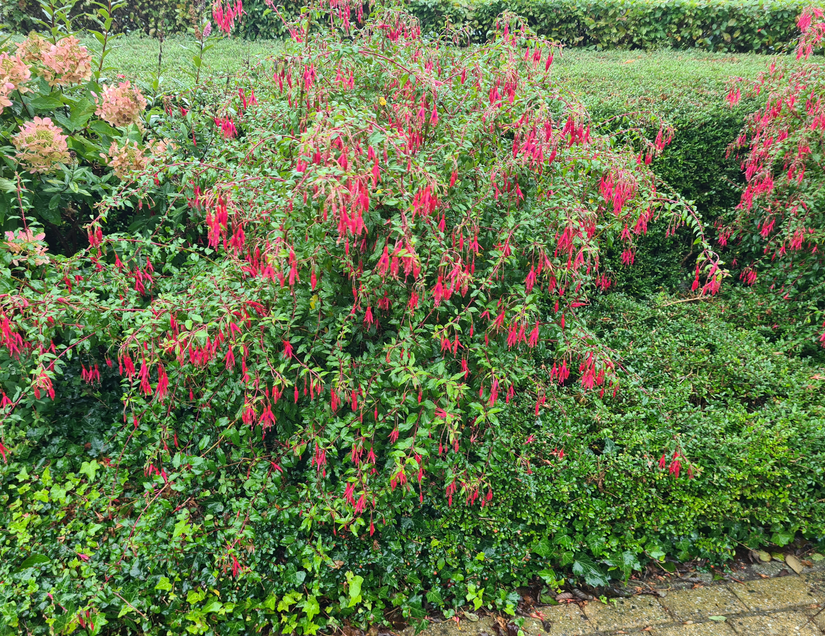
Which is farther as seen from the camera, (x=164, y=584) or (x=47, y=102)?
(x=47, y=102)

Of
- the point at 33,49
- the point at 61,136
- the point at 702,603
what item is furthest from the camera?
the point at 33,49

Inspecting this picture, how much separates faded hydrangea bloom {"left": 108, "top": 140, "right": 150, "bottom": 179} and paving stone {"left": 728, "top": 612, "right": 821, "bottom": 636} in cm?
391

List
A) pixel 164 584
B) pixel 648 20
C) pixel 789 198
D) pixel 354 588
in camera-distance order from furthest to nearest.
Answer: pixel 648 20, pixel 789 198, pixel 354 588, pixel 164 584

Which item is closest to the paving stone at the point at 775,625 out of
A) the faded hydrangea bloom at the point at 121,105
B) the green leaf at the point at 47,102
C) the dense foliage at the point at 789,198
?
the dense foliage at the point at 789,198

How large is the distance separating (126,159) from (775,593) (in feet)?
13.8

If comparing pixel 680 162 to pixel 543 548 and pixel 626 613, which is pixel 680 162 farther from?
pixel 626 613

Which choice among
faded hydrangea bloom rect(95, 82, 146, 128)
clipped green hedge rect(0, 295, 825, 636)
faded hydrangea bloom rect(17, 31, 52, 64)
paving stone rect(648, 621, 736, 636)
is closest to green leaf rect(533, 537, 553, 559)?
clipped green hedge rect(0, 295, 825, 636)

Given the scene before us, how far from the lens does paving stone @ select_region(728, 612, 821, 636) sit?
8.36ft

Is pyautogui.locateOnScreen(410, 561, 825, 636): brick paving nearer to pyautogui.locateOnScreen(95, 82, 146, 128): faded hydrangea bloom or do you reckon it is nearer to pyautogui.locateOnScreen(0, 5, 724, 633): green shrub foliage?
pyautogui.locateOnScreen(0, 5, 724, 633): green shrub foliage

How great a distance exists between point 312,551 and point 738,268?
4410 millimetres

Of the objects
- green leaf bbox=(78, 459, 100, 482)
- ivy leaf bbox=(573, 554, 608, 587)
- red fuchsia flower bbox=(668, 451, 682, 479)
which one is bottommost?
ivy leaf bbox=(573, 554, 608, 587)

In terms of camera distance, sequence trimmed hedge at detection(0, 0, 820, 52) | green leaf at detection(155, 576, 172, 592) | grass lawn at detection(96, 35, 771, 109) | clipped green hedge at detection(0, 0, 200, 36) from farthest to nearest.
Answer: clipped green hedge at detection(0, 0, 200, 36) → trimmed hedge at detection(0, 0, 820, 52) → grass lawn at detection(96, 35, 771, 109) → green leaf at detection(155, 576, 172, 592)

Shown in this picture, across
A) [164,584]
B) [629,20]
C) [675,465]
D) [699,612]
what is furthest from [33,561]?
[629,20]

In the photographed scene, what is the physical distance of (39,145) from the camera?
2861mm
